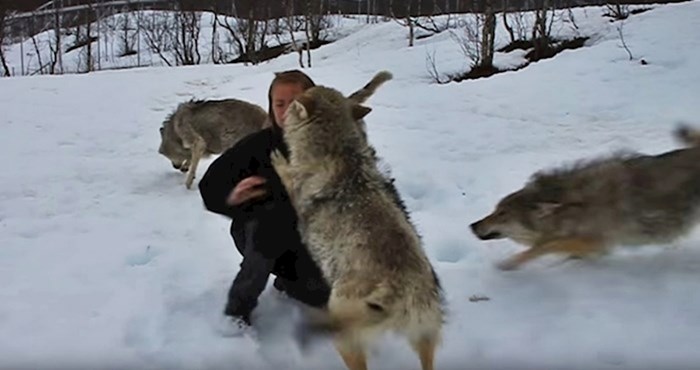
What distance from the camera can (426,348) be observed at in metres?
2.79

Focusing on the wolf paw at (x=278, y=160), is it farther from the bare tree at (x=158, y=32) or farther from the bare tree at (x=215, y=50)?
the bare tree at (x=158, y=32)

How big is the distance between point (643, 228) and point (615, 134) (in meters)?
4.35

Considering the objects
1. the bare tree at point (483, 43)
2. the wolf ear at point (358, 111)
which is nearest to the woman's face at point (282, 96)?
the wolf ear at point (358, 111)

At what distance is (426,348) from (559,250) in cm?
168

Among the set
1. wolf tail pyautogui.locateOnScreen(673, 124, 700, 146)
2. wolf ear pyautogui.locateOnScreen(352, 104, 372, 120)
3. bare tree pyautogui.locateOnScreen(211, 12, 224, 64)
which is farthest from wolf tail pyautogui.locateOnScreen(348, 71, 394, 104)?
bare tree pyautogui.locateOnScreen(211, 12, 224, 64)

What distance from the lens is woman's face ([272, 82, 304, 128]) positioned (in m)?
3.34

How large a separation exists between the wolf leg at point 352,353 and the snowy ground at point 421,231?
0.32 m

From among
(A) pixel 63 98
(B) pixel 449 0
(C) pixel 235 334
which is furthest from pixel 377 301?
(B) pixel 449 0

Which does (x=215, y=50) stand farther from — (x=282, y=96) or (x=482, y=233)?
(x=282, y=96)

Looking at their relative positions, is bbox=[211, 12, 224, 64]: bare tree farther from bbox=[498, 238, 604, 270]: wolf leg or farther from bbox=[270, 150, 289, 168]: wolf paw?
bbox=[270, 150, 289, 168]: wolf paw

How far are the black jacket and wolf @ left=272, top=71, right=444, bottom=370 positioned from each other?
142 mm

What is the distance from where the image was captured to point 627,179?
13.7ft

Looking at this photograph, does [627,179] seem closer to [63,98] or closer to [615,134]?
[615,134]

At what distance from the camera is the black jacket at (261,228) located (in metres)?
3.36
